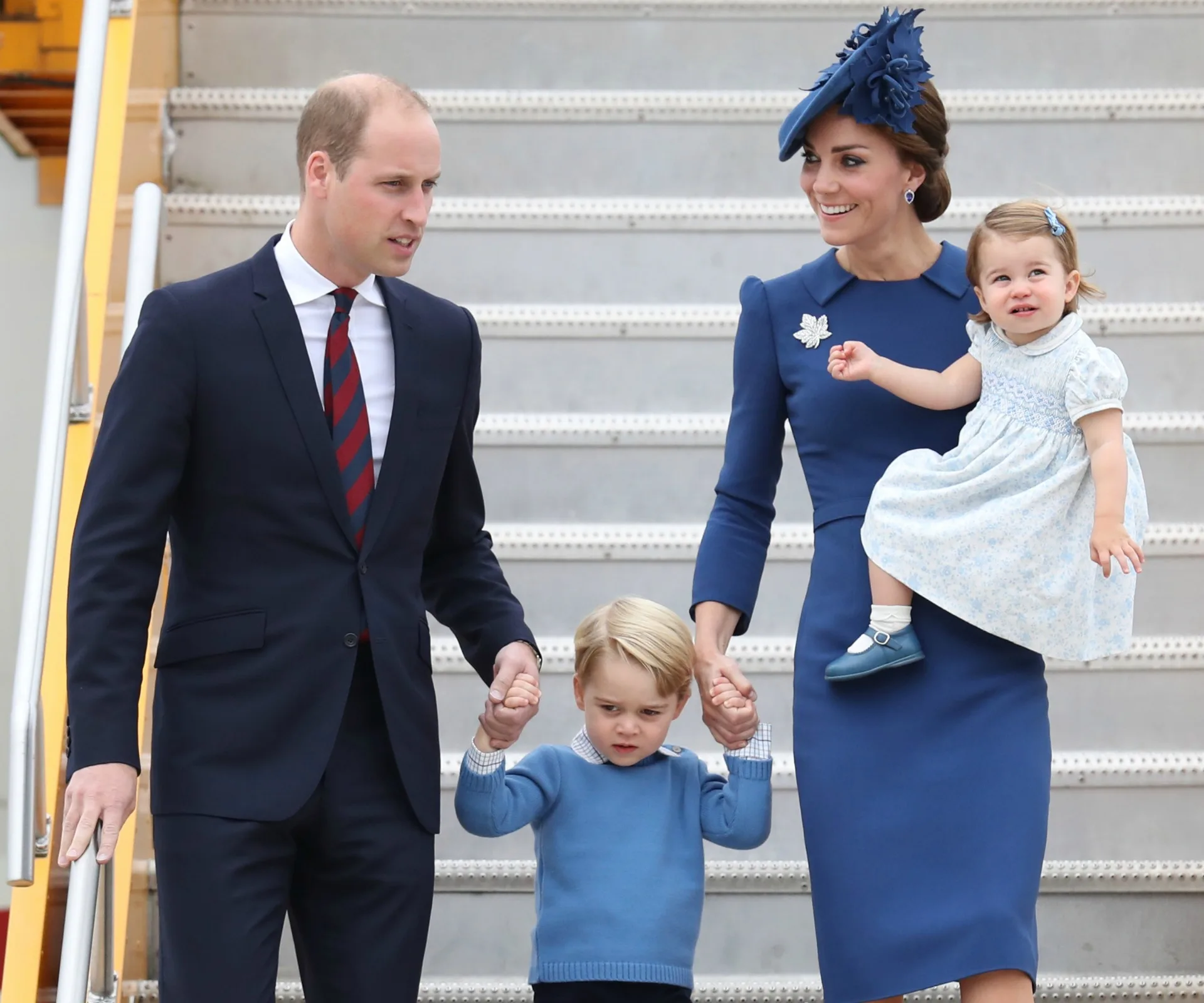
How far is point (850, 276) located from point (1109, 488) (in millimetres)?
465

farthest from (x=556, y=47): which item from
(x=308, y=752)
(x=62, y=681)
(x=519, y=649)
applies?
(x=308, y=752)

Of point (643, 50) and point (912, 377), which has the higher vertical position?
point (643, 50)

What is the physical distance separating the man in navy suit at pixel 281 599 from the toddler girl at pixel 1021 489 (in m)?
0.56

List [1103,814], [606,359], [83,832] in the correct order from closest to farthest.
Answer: [83,832]
[1103,814]
[606,359]

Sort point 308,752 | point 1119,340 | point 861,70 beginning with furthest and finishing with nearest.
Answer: point 1119,340
point 861,70
point 308,752

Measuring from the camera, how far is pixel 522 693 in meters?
2.06

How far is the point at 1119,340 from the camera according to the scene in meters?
3.56

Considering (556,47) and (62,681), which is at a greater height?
(556,47)

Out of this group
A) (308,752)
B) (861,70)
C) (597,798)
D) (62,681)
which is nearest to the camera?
(308,752)

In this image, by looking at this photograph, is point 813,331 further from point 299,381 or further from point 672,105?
point 672,105

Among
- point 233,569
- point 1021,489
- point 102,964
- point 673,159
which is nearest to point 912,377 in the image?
point 1021,489

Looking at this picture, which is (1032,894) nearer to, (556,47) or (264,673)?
(264,673)

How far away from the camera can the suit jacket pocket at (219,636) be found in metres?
1.88

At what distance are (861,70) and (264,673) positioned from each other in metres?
1.00
